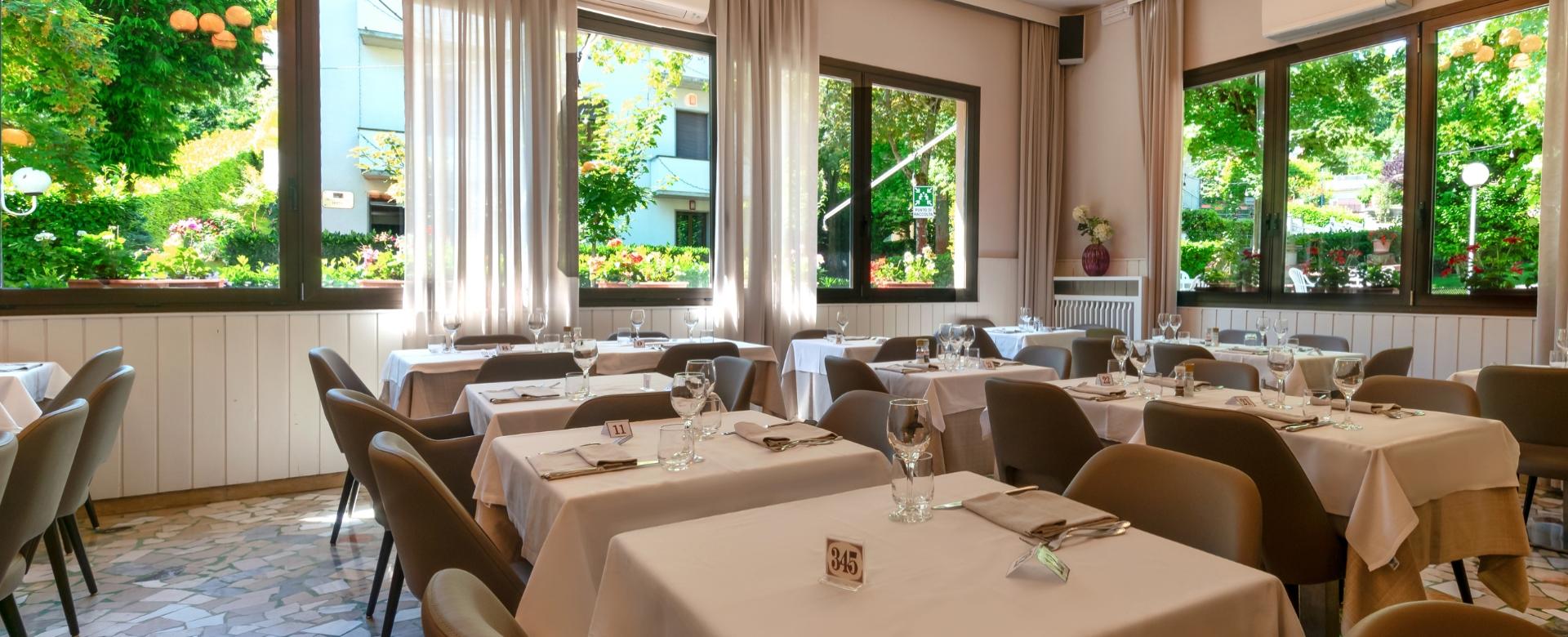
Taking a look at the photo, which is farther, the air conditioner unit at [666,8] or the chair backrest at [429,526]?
the air conditioner unit at [666,8]

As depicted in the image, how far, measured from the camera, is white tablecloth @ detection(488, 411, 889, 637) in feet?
5.24

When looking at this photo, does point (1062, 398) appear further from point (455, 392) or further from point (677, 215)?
point (677, 215)

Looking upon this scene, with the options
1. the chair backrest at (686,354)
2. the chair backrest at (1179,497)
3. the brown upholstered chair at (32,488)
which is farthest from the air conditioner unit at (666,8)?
the chair backrest at (1179,497)

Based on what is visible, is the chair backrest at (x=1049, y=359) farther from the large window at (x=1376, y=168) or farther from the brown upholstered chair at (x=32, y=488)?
the brown upholstered chair at (x=32, y=488)

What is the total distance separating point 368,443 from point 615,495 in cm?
96

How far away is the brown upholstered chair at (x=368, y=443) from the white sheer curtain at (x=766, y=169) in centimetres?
336

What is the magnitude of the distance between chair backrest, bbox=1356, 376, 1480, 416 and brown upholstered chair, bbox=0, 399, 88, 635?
3.77 m

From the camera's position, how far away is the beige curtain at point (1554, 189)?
4.59 m

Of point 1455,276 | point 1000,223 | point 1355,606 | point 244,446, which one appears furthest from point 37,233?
point 1455,276

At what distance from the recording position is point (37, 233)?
3998 mm

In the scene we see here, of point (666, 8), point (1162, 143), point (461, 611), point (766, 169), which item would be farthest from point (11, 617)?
point (1162, 143)

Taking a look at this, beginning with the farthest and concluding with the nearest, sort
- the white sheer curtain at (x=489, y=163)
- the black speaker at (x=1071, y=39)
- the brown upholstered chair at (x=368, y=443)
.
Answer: the black speaker at (x=1071, y=39) → the white sheer curtain at (x=489, y=163) → the brown upholstered chair at (x=368, y=443)

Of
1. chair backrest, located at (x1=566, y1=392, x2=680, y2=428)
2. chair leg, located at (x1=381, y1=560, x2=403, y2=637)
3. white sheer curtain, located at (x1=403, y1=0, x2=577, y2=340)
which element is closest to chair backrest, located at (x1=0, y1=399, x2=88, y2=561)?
chair leg, located at (x1=381, y1=560, x2=403, y2=637)

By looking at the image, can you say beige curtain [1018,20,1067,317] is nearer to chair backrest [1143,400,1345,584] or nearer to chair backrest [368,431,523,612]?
chair backrest [1143,400,1345,584]
